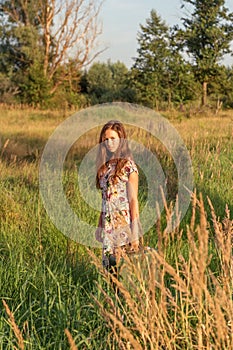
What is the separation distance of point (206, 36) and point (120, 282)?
27.7m

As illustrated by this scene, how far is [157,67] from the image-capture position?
27766 mm

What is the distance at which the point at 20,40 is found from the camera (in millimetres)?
27391

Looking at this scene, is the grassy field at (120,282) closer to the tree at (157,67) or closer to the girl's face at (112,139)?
the girl's face at (112,139)

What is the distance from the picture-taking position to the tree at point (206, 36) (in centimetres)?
2733

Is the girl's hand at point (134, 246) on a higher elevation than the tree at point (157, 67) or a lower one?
lower

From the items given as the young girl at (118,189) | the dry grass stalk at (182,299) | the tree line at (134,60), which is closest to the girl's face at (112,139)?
the young girl at (118,189)

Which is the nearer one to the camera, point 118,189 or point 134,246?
point 134,246

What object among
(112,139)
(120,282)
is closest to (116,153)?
(112,139)

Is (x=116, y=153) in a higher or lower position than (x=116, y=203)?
higher

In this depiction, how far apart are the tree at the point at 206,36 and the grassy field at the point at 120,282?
21816 millimetres

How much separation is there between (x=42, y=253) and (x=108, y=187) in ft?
2.34

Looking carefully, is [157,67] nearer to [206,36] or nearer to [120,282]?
[206,36]

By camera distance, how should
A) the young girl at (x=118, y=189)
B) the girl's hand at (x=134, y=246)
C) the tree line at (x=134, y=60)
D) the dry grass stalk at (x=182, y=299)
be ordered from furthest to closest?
1. the tree line at (x=134, y=60)
2. the young girl at (x=118, y=189)
3. the girl's hand at (x=134, y=246)
4. the dry grass stalk at (x=182, y=299)

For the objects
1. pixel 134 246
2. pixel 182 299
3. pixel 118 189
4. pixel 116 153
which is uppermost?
pixel 116 153
